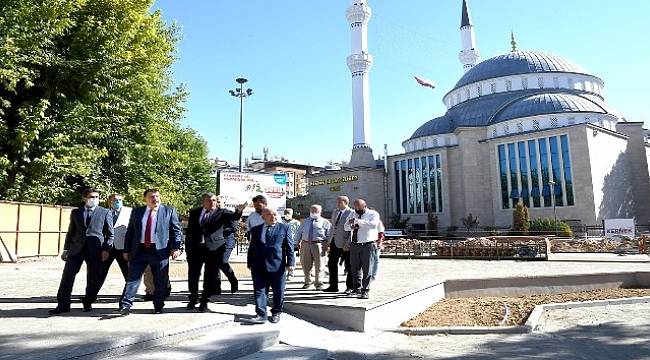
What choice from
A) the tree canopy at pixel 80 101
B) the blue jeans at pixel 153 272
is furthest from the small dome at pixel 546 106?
the blue jeans at pixel 153 272

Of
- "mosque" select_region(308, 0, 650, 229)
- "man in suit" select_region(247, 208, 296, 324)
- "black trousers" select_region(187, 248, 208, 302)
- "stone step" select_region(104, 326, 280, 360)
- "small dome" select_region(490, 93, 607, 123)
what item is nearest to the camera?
"stone step" select_region(104, 326, 280, 360)

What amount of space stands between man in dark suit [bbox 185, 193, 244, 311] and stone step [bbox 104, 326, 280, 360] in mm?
1009

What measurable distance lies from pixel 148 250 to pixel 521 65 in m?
60.4

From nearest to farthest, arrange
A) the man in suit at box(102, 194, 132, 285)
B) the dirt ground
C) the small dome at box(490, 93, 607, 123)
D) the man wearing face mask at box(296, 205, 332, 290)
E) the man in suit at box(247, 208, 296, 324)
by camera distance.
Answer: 1. the man in suit at box(247, 208, 296, 324)
2. the man in suit at box(102, 194, 132, 285)
3. the dirt ground
4. the man wearing face mask at box(296, 205, 332, 290)
5. the small dome at box(490, 93, 607, 123)

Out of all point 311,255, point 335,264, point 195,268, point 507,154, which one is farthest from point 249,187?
point 507,154

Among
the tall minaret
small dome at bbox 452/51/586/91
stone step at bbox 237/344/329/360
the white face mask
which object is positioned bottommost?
stone step at bbox 237/344/329/360

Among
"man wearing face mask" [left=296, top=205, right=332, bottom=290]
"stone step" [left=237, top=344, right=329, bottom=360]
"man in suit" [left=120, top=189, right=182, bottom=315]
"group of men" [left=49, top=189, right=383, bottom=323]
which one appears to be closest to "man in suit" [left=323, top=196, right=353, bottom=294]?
"man wearing face mask" [left=296, top=205, right=332, bottom=290]

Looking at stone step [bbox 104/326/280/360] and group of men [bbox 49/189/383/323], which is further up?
group of men [bbox 49/189/383/323]

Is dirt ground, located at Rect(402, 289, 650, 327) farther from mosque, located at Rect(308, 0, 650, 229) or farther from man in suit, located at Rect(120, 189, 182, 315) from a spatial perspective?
mosque, located at Rect(308, 0, 650, 229)

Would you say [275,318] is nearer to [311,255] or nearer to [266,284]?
[266,284]

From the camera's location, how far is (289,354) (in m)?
4.69

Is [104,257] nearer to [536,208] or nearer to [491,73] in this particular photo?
[536,208]

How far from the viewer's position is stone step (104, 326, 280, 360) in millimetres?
4205

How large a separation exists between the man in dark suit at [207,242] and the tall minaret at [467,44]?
69.6 m
